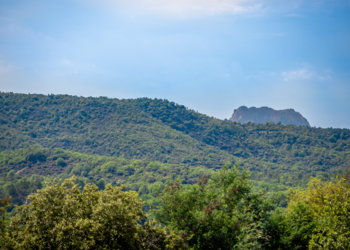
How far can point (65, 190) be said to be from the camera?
15.0 metres

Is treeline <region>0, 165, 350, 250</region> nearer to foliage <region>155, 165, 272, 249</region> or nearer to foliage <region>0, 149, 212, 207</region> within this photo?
foliage <region>155, 165, 272, 249</region>

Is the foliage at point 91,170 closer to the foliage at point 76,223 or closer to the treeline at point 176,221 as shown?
the treeline at point 176,221

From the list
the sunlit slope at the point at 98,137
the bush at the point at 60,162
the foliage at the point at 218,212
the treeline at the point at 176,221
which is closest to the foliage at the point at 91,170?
the bush at the point at 60,162

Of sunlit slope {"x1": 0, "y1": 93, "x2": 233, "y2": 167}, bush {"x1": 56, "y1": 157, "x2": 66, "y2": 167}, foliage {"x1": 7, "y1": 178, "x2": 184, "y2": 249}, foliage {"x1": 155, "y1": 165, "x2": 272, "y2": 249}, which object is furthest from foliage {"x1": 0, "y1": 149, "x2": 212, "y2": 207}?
foliage {"x1": 7, "y1": 178, "x2": 184, "y2": 249}

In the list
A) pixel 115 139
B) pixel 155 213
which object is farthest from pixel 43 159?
pixel 155 213

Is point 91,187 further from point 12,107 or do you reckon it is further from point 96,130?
point 12,107

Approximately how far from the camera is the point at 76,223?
42.5ft

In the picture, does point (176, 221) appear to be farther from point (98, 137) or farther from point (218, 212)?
point (98, 137)

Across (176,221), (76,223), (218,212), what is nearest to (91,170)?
(176,221)

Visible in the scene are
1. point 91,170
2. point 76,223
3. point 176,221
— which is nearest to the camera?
point 76,223

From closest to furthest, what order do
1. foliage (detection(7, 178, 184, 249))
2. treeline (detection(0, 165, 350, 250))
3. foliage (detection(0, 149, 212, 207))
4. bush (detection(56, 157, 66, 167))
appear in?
foliage (detection(7, 178, 184, 249))
treeline (detection(0, 165, 350, 250))
foliage (detection(0, 149, 212, 207))
bush (detection(56, 157, 66, 167))

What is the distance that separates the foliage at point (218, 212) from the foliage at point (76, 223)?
3185 mm

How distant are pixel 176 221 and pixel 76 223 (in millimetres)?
7450

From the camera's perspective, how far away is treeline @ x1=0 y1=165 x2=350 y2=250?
13.3 m
